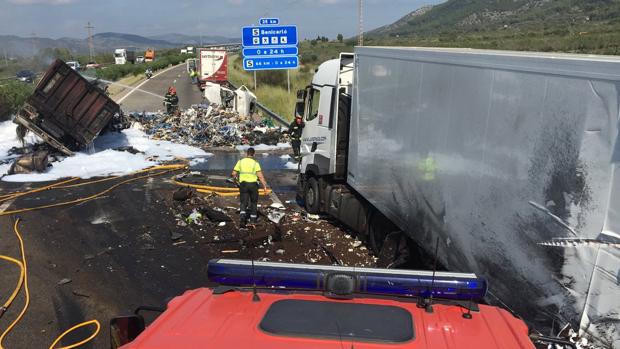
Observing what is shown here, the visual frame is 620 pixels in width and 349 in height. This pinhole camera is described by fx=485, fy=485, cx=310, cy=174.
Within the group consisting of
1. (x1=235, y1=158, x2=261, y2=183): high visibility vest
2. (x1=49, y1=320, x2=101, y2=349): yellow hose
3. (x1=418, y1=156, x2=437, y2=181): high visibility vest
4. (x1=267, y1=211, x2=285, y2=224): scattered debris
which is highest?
(x1=418, y1=156, x2=437, y2=181): high visibility vest

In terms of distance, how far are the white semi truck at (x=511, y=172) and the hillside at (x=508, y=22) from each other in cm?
3264

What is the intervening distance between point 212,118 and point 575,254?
1901 centimetres

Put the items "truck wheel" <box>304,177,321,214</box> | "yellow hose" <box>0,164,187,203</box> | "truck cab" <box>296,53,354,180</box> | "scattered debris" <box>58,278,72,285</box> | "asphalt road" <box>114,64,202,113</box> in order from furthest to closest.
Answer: "asphalt road" <box>114,64,202,113</box> → "yellow hose" <box>0,164,187,203</box> → "truck wheel" <box>304,177,321,214</box> → "truck cab" <box>296,53,354,180</box> → "scattered debris" <box>58,278,72,285</box>

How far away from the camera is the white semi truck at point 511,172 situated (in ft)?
10.1

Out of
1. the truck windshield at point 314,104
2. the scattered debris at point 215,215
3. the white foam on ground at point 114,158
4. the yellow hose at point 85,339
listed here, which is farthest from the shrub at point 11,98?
the yellow hose at point 85,339

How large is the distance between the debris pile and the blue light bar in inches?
610

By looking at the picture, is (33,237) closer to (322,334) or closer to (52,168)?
(52,168)

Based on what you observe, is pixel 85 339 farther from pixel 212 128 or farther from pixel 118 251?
pixel 212 128

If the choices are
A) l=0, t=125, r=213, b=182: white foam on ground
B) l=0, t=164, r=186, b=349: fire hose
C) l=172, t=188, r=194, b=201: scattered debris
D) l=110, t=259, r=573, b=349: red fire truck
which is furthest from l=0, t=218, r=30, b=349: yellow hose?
l=0, t=125, r=213, b=182: white foam on ground

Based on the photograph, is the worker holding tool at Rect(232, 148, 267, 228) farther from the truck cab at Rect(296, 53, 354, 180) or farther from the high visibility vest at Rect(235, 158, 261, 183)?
the truck cab at Rect(296, 53, 354, 180)

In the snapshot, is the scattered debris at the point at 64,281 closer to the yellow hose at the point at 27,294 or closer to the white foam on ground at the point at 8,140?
the yellow hose at the point at 27,294

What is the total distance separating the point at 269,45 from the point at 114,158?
7.53 meters

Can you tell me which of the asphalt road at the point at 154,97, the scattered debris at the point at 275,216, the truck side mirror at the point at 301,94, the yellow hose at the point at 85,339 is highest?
the truck side mirror at the point at 301,94

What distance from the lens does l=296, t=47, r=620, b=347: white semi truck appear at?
10.1ft
